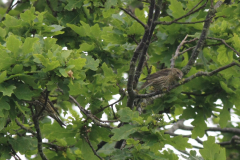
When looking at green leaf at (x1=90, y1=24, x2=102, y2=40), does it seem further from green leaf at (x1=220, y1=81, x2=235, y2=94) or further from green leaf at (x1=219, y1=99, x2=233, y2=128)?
green leaf at (x1=219, y1=99, x2=233, y2=128)

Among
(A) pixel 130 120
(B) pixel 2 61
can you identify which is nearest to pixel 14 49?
(B) pixel 2 61

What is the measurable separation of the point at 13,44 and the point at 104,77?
1.70 meters

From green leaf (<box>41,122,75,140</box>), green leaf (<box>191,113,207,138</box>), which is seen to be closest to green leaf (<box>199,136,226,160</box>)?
green leaf (<box>191,113,207,138</box>)

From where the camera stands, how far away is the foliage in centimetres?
374

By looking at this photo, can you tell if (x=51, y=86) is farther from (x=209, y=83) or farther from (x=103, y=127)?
(x=209, y=83)

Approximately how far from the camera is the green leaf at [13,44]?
362cm

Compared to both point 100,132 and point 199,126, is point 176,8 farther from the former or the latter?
point 100,132

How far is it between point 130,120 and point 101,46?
5.84 ft

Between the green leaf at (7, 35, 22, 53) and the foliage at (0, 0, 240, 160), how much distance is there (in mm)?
10

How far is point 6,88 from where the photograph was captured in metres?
3.56

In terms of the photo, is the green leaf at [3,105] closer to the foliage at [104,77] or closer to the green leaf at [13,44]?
the foliage at [104,77]

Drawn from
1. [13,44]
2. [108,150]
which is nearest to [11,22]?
[13,44]

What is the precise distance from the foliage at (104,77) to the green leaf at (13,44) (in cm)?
1

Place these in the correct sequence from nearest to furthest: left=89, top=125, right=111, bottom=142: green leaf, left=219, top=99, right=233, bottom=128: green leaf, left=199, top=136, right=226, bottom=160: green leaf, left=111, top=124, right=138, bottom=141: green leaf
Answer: left=111, top=124, right=138, bottom=141: green leaf < left=199, top=136, right=226, bottom=160: green leaf < left=89, top=125, right=111, bottom=142: green leaf < left=219, top=99, right=233, bottom=128: green leaf
